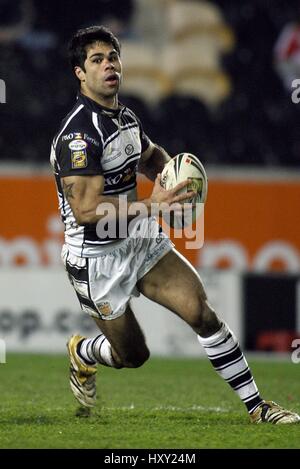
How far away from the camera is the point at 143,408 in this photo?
7.04 m

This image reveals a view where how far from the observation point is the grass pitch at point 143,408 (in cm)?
538

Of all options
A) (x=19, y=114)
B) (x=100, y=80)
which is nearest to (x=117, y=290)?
(x=100, y=80)

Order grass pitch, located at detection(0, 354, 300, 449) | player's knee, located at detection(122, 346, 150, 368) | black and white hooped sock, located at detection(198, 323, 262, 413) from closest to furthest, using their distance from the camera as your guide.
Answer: grass pitch, located at detection(0, 354, 300, 449)
black and white hooped sock, located at detection(198, 323, 262, 413)
player's knee, located at detection(122, 346, 150, 368)

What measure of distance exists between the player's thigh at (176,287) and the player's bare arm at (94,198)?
0.45 metres

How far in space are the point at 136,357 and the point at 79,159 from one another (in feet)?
4.21

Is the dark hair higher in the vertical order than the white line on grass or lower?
higher

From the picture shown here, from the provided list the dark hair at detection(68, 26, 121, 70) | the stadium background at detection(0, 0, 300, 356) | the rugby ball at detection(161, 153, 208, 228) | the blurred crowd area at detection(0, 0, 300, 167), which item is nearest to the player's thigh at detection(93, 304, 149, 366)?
the rugby ball at detection(161, 153, 208, 228)

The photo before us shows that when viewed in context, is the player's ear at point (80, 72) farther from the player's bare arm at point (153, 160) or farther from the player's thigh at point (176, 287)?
the player's thigh at point (176, 287)

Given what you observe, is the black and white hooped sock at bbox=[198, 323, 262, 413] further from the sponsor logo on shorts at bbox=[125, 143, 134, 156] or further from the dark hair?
the dark hair

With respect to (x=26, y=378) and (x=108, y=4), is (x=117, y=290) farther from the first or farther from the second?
(x=108, y=4)

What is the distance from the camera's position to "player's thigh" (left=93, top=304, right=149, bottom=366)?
20.7 ft

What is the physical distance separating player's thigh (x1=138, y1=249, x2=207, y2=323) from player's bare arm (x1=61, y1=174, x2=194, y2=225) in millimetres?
449

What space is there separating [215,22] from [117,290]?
32.0 ft

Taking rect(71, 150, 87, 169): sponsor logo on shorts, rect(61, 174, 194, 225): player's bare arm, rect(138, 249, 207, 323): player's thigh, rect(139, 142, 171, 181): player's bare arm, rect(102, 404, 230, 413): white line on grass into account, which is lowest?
rect(102, 404, 230, 413): white line on grass
